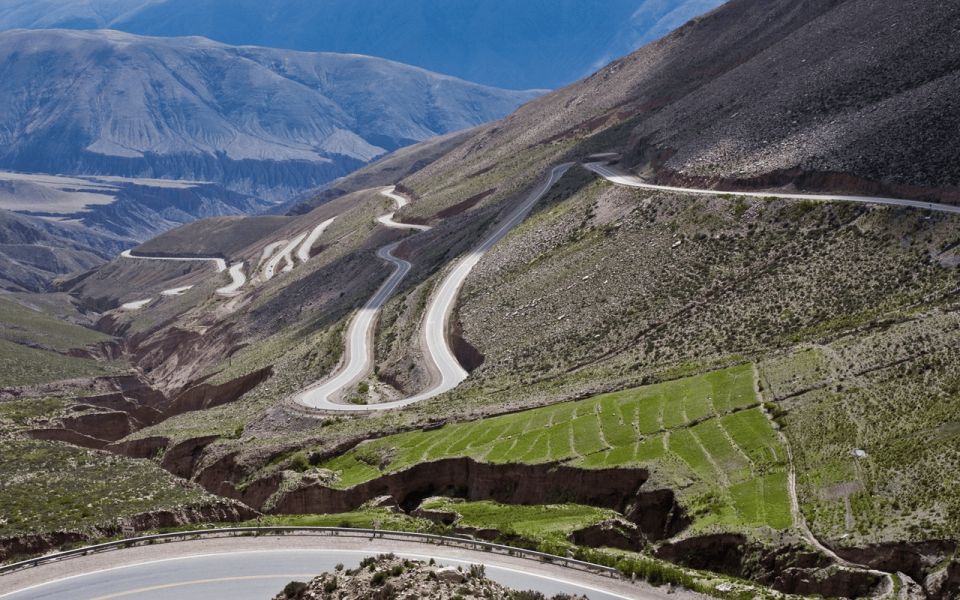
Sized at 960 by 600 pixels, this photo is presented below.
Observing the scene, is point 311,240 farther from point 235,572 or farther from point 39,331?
point 235,572

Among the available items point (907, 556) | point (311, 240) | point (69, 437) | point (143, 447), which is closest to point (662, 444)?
point (907, 556)

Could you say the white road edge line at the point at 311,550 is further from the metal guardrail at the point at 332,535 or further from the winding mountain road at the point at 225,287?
the winding mountain road at the point at 225,287

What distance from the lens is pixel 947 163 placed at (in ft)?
195

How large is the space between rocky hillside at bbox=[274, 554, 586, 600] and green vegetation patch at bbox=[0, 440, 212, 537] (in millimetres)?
13445

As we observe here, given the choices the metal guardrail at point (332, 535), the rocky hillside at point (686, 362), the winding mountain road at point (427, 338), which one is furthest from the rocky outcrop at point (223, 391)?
the metal guardrail at point (332, 535)

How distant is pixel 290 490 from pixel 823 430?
21.9 metres

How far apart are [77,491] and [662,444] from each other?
71.2 ft

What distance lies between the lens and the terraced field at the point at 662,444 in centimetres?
3188

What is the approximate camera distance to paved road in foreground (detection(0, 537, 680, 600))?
25.8 metres

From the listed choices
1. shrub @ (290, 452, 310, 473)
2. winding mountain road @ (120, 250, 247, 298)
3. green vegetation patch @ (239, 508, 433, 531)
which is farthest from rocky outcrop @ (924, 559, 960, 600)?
winding mountain road @ (120, 250, 247, 298)

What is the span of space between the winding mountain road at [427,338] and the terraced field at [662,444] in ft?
45.6

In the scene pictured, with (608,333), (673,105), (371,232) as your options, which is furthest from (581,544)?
(371,232)

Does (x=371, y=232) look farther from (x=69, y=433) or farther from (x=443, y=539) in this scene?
(x=443, y=539)

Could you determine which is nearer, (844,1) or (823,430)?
(823,430)
